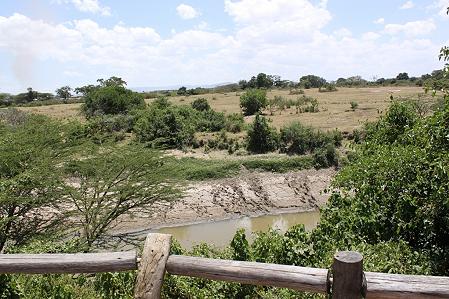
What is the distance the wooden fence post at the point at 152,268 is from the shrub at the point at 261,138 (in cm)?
2050

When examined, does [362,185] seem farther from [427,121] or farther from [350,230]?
[427,121]

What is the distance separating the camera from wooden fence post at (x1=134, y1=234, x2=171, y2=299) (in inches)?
108

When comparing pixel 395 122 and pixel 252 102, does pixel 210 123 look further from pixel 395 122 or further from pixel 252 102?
pixel 395 122

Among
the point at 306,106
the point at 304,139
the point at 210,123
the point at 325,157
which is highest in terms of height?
the point at 306,106

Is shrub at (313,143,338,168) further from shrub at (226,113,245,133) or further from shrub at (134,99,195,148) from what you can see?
shrub at (134,99,195,148)

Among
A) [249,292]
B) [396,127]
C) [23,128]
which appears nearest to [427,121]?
[396,127]

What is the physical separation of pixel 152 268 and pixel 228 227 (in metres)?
14.6

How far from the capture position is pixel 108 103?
1184 inches

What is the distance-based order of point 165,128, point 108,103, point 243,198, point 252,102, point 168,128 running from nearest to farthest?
1. point 243,198
2. point 165,128
3. point 168,128
4. point 108,103
5. point 252,102

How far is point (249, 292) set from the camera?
598 cm

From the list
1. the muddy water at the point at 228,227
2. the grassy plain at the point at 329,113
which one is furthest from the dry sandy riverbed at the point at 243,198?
the grassy plain at the point at 329,113

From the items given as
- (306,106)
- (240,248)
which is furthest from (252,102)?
(240,248)

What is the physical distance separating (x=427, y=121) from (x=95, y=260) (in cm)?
501

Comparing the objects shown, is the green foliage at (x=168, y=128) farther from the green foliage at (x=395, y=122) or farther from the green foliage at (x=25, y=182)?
the green foliage at (x=395, y=122)
